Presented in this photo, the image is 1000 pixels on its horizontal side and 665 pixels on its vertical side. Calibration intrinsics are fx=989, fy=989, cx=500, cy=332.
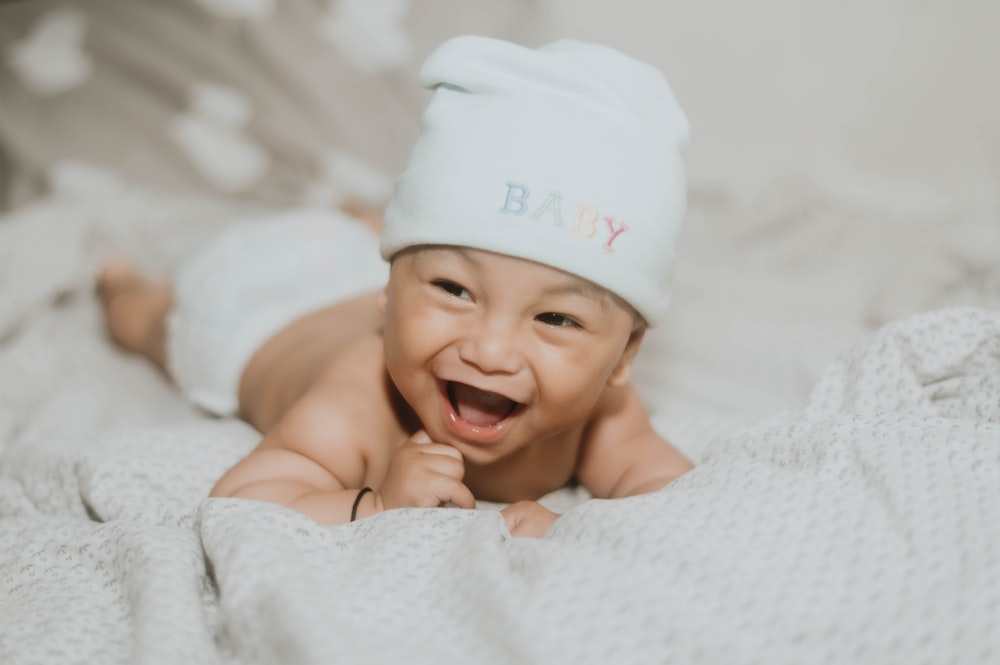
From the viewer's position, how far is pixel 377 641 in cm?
78

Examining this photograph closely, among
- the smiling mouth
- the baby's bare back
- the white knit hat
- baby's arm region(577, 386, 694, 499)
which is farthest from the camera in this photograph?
the baby's bare back

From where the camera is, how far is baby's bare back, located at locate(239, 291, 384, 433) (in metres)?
1.41

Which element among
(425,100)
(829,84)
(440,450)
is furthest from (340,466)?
(829,84)

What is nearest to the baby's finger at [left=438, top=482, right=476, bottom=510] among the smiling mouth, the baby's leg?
the smiling mouth

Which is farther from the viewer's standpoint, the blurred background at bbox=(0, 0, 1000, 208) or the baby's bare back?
the blurred background at bbox=(0, 0, 1000, 208)

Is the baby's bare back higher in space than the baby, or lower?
lower

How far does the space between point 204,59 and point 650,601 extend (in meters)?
1.84

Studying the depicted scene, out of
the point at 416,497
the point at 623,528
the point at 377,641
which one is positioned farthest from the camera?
the point at 416,497

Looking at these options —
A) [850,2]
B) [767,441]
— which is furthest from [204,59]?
[767,441]

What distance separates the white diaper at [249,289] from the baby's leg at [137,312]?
5cm

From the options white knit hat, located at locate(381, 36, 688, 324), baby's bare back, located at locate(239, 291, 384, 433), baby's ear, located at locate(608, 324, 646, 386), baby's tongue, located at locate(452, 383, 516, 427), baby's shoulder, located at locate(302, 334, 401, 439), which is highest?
white knit hat, located at locate(381, 36, 688, 324)

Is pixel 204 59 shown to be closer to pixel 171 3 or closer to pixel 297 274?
pixel 171 3

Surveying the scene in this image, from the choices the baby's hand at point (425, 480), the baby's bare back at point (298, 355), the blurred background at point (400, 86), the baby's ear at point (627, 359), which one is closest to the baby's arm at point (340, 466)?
the baby's hand at point (425, 480)

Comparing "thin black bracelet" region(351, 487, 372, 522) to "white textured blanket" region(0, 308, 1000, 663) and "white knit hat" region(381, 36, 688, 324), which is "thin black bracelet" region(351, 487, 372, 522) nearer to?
"white textured blanket" region(0, 308, 1000, 663)
